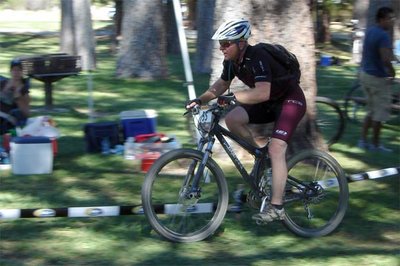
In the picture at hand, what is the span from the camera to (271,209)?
6.70 m

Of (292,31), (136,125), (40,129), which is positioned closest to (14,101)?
(40,129)

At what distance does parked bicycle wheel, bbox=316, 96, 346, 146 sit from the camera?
10830 millimetres

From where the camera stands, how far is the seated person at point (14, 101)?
10788 millimetres

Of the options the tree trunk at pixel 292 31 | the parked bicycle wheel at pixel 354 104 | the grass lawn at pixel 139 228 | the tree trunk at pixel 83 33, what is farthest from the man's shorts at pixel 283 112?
the tree trunk at pixel 83 33

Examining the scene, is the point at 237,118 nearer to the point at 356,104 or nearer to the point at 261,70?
the point at 261,70

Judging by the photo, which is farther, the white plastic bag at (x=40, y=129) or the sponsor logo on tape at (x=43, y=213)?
the white plastic bag at (x=40, y=129)

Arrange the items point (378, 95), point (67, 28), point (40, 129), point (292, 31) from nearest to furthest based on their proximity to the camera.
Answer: point (292, 31) → point (40, 129) → point (378, 95) → point (67, 28)

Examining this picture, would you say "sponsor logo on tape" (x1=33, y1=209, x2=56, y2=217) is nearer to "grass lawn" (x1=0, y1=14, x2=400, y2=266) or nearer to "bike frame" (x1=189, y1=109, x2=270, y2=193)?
"grass lawn" (x1=0, y1=14, x2=400, y2=266)

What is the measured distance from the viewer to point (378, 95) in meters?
10.9

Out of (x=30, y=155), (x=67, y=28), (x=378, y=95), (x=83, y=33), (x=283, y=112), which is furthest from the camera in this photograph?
(x=67, y=28)

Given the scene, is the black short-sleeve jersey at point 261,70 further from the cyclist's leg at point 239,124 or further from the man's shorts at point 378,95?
the man's shorts at point 378,95

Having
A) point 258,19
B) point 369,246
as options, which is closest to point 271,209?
point 369,246

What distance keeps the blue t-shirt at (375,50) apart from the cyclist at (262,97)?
4.17 m

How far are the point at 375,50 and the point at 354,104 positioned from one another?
3.08 m
